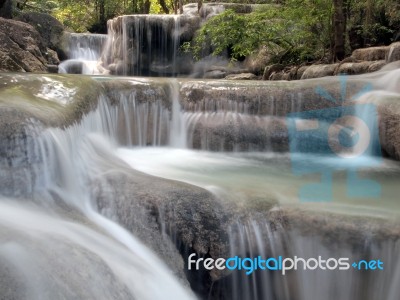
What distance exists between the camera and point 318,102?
7098mm

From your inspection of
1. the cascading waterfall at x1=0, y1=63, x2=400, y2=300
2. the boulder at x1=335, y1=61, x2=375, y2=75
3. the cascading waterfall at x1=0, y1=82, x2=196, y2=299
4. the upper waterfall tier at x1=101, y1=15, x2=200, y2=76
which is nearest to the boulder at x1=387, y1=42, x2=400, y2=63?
the boulder at x1=335, y1=61, x2=375, y2=75

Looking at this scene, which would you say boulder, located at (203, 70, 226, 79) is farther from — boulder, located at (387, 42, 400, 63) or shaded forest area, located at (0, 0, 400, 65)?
boulder, located at (387, 42, 400, 63)

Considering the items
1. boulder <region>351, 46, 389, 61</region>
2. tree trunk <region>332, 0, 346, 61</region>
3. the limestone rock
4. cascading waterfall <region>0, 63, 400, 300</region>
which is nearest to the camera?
cascading waterfall <region>0, 63, 400, 300</region>

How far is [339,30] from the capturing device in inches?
380

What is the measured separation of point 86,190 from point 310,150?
388 cm

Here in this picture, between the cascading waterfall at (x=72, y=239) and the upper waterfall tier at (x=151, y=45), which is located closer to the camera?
the cascading waterfall at (x=72, y=239)

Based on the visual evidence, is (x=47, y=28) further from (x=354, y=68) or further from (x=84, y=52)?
(x=354, y=68)

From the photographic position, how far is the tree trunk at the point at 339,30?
9469mm

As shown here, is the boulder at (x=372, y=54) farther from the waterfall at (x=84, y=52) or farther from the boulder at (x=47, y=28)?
the boulder at (x=47, y=28)

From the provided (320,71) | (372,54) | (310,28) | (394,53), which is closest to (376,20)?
(310,28)

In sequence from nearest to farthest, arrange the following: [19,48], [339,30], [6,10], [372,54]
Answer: [372,54]
[339,30]
[19,48]
[6,10]

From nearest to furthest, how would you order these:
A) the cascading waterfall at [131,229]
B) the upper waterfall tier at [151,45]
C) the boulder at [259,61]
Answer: the cascading waterfall at [131,229] → the boulder at [259,61] → the upper waterfall tier at [151,45]

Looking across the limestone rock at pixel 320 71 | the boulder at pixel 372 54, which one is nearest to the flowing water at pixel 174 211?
the limestone rock at pixel 320 71

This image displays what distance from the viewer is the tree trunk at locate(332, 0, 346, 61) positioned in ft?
31.1
